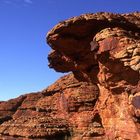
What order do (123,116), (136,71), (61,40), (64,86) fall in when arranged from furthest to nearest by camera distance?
(64,86)
(61,40)
(123,116)
(136,71)

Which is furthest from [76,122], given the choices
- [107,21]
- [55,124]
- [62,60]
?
[107,21]

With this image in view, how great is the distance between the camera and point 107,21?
87.7ft

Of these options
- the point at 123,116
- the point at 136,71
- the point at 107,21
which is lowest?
the point at 123,116

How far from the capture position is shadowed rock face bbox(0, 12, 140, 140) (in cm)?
2370

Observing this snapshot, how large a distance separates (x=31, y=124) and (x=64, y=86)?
11.5 meters

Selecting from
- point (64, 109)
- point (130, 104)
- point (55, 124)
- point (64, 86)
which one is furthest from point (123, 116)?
point (64, 86)

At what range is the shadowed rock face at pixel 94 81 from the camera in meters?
23.7

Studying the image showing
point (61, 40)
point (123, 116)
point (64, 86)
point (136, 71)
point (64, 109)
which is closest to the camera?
point (136, 71)

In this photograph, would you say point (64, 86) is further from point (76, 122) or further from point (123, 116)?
point (123, 116)

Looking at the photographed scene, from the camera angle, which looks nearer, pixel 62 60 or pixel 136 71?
pixel 136 71

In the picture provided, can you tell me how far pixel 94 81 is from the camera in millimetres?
32719

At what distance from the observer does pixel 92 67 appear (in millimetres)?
31969

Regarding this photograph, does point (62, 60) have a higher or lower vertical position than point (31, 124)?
higher

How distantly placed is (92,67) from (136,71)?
9.90 metres
